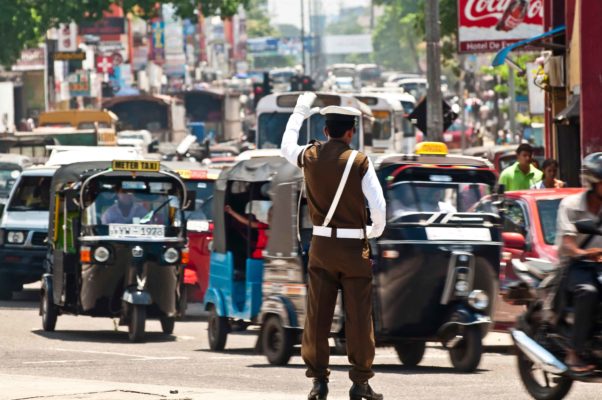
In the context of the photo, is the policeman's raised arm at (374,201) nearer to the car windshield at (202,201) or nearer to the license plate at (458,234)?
the license plate at (458,234)

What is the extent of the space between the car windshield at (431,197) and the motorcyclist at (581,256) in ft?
12.2

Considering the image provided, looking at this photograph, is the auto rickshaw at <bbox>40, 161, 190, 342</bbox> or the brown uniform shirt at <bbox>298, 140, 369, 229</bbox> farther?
the auto rickshaw at <bbox>40, 161, 190, 342</bbox>

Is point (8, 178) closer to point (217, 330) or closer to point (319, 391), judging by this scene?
point (217, 330)

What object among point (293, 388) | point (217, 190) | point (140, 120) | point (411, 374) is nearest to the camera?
point (293, 388)

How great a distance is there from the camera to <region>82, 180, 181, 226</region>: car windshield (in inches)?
754

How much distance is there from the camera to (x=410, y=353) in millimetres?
14930

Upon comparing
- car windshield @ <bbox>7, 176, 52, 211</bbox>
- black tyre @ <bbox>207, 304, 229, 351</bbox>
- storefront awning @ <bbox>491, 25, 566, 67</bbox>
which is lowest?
black tyre @ <bbox>207, 304, 229, 351</bbox>

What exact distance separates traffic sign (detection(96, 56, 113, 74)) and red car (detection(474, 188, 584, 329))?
75779 mm

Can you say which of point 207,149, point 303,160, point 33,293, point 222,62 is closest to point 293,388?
point 303,160

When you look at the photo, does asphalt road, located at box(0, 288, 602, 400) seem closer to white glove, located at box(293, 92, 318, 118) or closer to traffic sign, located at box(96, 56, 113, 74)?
white glove, located at box(293, 92, 318, 118)

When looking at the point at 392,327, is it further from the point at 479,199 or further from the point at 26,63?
the point at 26,63

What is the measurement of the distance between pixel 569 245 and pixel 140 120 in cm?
7223

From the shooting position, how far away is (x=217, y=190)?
695 inches

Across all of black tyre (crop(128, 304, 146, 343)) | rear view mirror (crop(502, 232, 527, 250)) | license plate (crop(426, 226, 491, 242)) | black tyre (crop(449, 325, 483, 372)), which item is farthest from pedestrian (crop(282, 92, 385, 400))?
black tyre (crop(128, 304, 146, 343))
